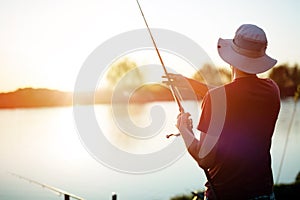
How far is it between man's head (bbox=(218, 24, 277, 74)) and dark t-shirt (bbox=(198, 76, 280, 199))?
0.09 metres

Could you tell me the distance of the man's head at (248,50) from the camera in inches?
75.5

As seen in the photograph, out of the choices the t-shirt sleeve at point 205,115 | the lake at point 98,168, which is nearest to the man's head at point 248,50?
the t-shirt sleeve at point 205,115

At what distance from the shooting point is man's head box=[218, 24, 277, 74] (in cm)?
192

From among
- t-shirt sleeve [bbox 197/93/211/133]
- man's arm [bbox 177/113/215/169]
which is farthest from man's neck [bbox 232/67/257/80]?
man's arm [bbox 177/113/215/169]

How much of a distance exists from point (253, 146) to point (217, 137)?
19 cm

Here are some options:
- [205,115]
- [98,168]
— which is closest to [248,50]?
[205,115]

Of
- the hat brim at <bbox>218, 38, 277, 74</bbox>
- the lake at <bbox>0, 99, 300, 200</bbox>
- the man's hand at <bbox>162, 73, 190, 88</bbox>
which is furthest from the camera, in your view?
the lake at <bbox>0, 99, 300, 200</bbox>

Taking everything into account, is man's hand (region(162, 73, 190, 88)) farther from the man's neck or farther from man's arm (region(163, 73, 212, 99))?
the man's neck

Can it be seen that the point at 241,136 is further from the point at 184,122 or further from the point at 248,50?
the point at 248,50

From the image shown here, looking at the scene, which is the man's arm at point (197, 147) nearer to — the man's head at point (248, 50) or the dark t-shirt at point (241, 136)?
the dark t-shirt at point (241, 136)

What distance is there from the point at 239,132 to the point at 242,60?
1.20ft

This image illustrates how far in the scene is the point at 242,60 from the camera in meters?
1.92

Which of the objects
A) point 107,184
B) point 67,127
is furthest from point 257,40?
point 67,127

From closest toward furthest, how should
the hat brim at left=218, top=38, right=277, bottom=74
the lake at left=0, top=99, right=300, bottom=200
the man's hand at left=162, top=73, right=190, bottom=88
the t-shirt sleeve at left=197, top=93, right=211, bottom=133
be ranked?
the t-shirt sleeve at left=197, top=93, right=211, bottom=133, the hat brim at left=218, top=38, right=277, bottom=74, the man's hand at left=162, top=73, right=190, bottom=88, the lake at left=0, top=99, right=300, bottom=200
